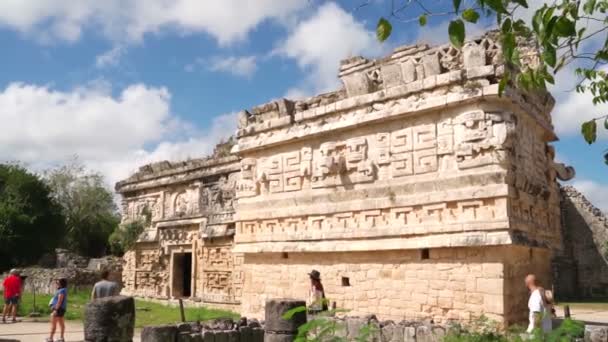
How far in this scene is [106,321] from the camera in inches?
252

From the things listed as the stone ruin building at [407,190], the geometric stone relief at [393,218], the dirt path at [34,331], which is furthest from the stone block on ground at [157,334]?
the geometric stone relief at [393,218]

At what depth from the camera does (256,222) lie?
11.9m

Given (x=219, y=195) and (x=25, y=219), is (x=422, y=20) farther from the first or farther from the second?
(x=25, y=219)

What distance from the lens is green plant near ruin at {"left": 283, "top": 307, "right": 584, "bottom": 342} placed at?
466 cm

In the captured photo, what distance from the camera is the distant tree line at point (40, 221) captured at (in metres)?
25.3

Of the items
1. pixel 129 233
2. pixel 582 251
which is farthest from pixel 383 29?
pixel 582 251

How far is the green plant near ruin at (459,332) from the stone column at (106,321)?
1935mm

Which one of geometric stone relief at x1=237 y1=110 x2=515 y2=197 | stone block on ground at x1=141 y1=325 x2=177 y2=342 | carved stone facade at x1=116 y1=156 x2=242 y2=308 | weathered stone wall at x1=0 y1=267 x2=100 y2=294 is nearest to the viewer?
stone block on ground at x1=141 y1=325 x2=177 y2=342

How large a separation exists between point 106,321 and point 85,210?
30284 mm

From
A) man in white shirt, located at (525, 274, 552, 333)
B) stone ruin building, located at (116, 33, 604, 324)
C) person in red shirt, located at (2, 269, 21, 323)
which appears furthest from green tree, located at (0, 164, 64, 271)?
man in white shirt, located at (525, 274, 552, 333)

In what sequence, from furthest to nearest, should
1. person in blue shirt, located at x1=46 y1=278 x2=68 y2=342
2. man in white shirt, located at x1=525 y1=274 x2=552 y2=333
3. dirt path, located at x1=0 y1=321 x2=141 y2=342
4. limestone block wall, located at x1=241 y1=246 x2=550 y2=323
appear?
dirt path, located at x1=0 y1=321 x2=141 y2=342, person in blue shirt, located at x1=46 y1=278 x2=68 y2=342, limestone block wall, located at x1=241 y1=246 x2=550 y2=323, man in white shirt, located at x1=525 y1=274 x2=552 y2=333

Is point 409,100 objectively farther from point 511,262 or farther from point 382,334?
point 382,334

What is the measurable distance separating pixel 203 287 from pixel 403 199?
23.1 feet

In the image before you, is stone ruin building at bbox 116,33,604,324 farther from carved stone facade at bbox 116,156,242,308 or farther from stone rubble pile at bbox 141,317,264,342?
stone rubble pile at bbox 141,317,264,342
